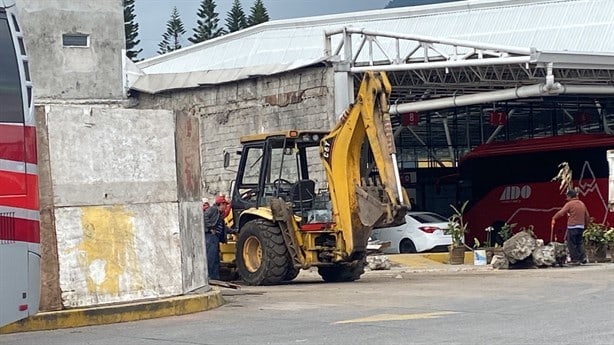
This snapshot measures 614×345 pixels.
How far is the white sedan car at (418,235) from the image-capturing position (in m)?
32.3

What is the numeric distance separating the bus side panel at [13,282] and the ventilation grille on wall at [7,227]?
5cm

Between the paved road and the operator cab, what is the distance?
1.78 m

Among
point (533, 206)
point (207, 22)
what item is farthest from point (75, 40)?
point (207, 22)

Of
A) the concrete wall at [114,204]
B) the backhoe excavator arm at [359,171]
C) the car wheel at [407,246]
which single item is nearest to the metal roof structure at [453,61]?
the car wheel at [407,246]

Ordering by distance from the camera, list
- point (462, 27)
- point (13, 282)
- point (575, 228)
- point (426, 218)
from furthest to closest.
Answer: point (462, 27), point (426, 218), point (575, 228), point (13, 282)

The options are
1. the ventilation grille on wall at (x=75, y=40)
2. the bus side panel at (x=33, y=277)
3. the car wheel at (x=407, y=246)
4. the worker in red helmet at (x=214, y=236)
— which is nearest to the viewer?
the bus side panel at (x=33, y=277)

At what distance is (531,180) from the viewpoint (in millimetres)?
34312

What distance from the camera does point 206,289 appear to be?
16562 mm

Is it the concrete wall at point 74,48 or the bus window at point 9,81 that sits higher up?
the concrete wall at point 74,48

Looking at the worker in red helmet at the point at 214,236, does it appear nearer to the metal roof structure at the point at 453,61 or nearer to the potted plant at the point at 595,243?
the metal roof structure at the point at 453,61

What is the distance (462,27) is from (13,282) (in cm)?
2921

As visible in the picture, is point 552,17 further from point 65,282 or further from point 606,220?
point 65,282

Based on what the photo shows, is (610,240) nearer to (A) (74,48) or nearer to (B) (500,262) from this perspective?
(B) (500,262)

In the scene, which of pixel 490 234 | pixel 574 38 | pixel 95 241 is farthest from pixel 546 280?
pixel 574 38
